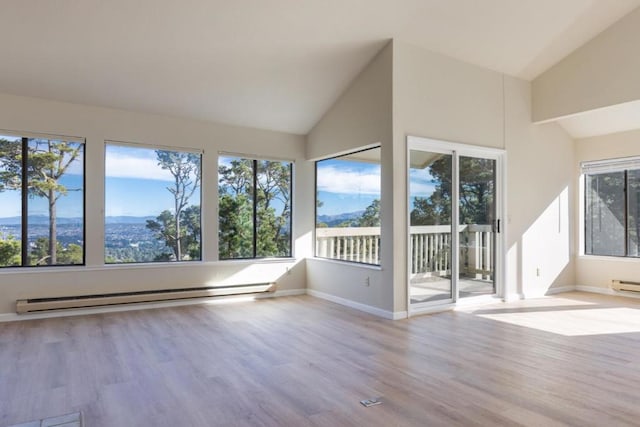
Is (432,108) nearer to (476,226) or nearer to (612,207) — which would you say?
(476,226)

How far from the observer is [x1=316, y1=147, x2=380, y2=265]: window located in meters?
5.38

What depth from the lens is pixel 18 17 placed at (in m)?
3.61

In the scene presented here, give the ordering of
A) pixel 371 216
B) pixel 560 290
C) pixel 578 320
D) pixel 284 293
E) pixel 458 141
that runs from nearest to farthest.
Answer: pixel 578 320 → pixel 458 141 → pixel 371 216 → pixel 284 293 → pixel 560 290

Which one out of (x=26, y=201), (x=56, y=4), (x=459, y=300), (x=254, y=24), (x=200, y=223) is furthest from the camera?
(x=200, y=223)

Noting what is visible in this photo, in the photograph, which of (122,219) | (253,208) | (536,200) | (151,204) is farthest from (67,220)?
(536,200)

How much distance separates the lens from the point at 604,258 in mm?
6383

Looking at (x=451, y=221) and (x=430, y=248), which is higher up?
(x=451, y=221)

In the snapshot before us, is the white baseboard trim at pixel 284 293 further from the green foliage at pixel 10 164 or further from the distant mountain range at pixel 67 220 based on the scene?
the green foliage at pixel 10 164

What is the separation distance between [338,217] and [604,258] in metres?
4.17

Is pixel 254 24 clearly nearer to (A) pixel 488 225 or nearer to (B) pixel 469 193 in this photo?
(B) pixel 469 193

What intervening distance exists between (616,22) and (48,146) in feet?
23.2

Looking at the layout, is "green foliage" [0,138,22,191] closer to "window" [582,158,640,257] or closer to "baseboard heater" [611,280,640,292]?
"window" [582,158,640,257]

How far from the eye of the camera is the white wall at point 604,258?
6074 mm

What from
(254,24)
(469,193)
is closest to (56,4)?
(254,24)
